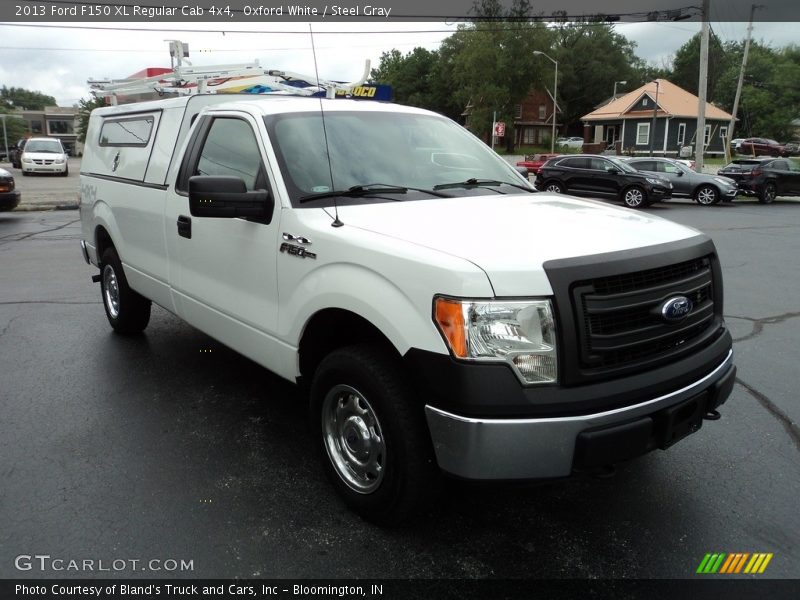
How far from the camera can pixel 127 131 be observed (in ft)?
18.8

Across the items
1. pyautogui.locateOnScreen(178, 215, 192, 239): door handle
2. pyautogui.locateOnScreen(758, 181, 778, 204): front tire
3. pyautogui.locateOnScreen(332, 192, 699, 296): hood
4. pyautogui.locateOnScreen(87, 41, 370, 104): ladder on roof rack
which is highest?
pyautogui.locateOnScreen(87, 41, 370, 104): ladder on roof rack

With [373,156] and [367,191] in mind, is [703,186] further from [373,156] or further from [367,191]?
[367,191]

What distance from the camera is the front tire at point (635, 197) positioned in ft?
67.5

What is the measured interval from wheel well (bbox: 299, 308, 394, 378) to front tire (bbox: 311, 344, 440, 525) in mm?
141

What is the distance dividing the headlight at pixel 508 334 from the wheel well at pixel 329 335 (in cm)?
59

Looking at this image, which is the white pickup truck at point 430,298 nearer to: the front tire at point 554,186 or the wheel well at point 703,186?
the front tire at point 554,186

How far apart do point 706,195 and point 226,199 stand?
21706 millimetres

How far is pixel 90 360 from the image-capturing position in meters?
5.46

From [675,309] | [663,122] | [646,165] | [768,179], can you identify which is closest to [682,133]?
[663,122]

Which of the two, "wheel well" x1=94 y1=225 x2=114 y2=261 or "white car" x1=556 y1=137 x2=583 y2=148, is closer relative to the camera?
"wheel well" x1=94 y1=225 x2=114 y2=261

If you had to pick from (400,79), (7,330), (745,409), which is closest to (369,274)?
(745,409)

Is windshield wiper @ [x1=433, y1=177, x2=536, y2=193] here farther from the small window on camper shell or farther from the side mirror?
the small window on camper shell

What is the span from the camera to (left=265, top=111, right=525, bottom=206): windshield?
3.60 meters

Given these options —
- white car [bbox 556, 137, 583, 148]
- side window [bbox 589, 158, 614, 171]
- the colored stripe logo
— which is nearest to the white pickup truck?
the colored stripe logo
